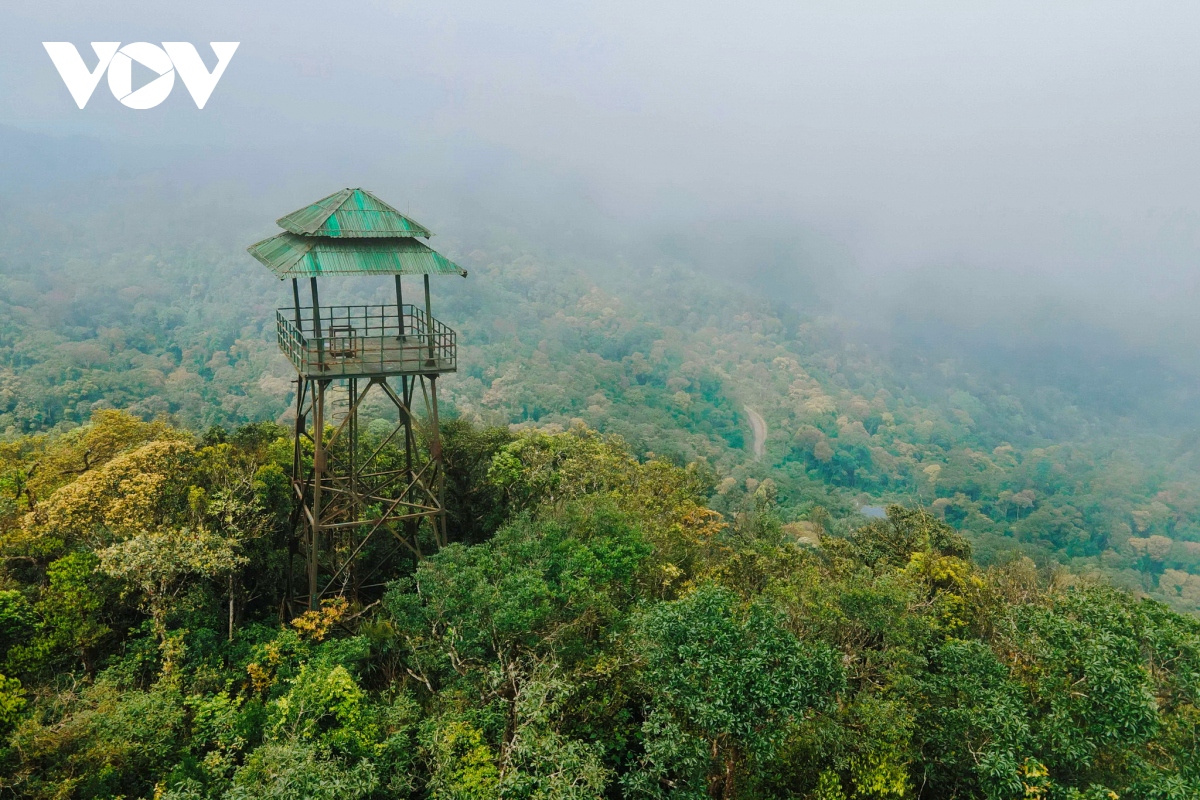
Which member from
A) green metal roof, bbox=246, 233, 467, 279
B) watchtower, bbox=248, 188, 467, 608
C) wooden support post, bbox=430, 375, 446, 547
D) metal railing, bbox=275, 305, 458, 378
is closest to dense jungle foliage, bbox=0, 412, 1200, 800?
watchtower, bbox=248, 188, 467, 608

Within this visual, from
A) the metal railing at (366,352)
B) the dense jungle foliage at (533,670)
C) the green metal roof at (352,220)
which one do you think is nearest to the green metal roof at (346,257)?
the green metal roof at (352,220)

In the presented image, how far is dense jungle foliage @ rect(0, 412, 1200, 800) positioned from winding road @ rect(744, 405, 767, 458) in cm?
8690

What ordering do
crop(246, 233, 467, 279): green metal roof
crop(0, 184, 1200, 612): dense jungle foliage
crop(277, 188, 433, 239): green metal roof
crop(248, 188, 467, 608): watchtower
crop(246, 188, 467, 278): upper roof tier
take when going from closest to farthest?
1. crop(246, 233, 467, 279): green metal roof
2. crop(246, 188, 467, 278): upper roof tier
3. crop(248, 188, 467, 608): watchtower
4. crop(277, 188, 433, 239): green metal roof
5. crop(0, 184, 1200, 612): dense jungle foliage

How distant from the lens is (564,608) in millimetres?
13336

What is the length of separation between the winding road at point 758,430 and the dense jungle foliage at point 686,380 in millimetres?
1037

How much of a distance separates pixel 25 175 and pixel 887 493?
176902 millimetres

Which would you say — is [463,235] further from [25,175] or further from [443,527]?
[443,527]

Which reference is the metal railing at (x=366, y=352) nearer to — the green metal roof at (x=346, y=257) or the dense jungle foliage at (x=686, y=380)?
the green metal roof at (x=346, y=257)

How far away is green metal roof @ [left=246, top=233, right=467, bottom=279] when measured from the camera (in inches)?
564

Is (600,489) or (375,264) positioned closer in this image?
(375,264)

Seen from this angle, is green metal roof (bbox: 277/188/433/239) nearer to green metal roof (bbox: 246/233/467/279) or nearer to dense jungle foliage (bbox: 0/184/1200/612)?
green metal roof (bbox: 246/233/467/279)

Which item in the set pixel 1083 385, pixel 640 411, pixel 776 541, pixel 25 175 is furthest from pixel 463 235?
pixel 776 541

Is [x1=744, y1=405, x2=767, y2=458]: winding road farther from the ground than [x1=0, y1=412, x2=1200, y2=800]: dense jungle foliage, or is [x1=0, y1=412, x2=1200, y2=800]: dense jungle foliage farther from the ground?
[x1=0, y1=412, x2=1200, y2=800]: dense jungle foliage

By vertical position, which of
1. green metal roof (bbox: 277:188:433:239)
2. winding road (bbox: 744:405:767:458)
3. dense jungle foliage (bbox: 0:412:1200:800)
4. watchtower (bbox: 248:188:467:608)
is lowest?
winding road (bbox: 744:405:767:458)
